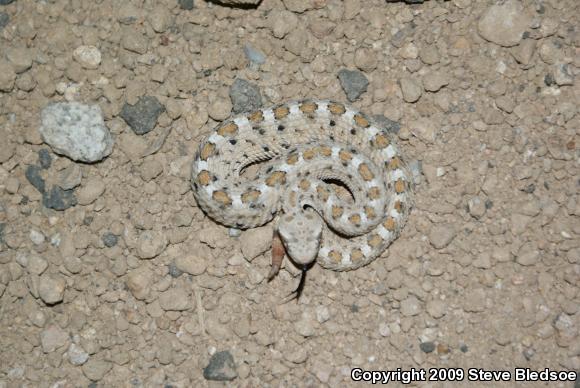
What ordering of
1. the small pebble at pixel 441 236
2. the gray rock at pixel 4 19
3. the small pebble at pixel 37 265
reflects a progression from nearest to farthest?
the small pebble at pixel 441 236 → the small pebble at pixel 37 265 → the gray rock at pixel 4 19

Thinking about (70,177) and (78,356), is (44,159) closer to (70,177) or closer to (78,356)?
(70,177)

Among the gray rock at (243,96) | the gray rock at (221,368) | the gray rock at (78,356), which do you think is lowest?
the gray rock at (78,356)

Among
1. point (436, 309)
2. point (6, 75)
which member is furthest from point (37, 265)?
point (436, 309)

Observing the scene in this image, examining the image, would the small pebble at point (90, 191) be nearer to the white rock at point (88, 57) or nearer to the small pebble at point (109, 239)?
the small pebble at point (109, 239)

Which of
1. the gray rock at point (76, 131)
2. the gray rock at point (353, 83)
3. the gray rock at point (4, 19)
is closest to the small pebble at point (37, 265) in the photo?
the gray rock at point (76, 131)

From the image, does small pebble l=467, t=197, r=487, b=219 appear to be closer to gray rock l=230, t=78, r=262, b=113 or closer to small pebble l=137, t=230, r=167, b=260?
gray rock l=230, t=78, r=262, b=113

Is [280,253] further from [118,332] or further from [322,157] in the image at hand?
[118,332]

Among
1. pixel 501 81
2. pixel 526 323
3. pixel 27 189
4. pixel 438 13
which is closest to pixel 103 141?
pixel 27 189
